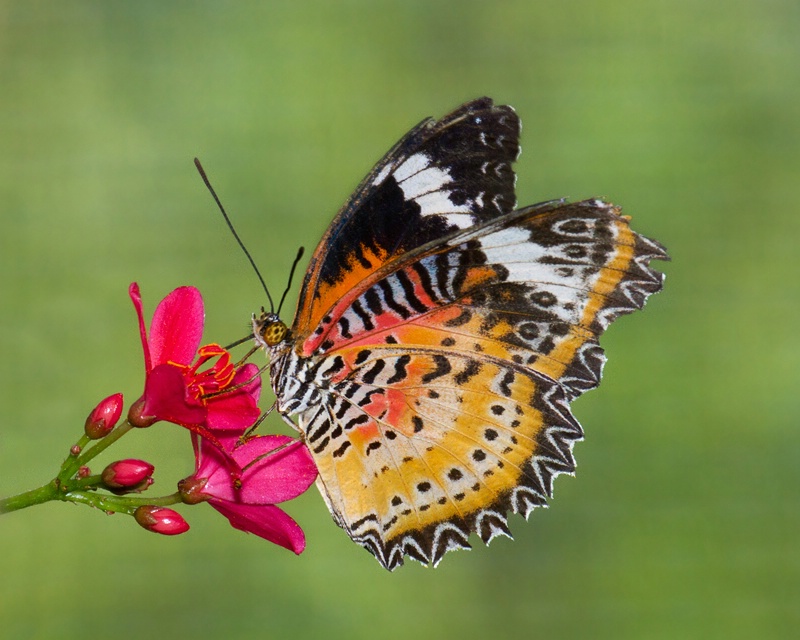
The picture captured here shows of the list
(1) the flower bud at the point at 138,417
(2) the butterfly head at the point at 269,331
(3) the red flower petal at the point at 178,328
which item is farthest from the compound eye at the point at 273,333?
(1) the flower bud at the point at 138,417

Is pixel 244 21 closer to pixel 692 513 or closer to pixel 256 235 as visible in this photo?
pixel 256 235

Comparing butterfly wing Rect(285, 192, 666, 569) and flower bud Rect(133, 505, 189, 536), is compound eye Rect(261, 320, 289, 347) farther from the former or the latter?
flower bud Rect(133, 505, 189, 536)

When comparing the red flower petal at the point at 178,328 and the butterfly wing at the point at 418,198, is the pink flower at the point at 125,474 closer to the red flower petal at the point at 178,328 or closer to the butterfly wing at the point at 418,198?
the red flower petal at the point at 178,328

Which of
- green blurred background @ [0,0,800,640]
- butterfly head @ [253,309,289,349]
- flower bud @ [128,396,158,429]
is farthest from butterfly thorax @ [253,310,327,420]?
green blurred background @ [0,0,800,640]

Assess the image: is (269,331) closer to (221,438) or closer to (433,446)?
(221,438)

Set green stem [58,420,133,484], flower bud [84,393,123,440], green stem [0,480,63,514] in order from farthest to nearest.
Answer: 1. flower bud [84,393,123,440]
2. green stem [58,420,133,484]
3. green stem [0,480,63,514]

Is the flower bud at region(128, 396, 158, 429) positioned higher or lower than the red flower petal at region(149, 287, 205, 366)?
lower
